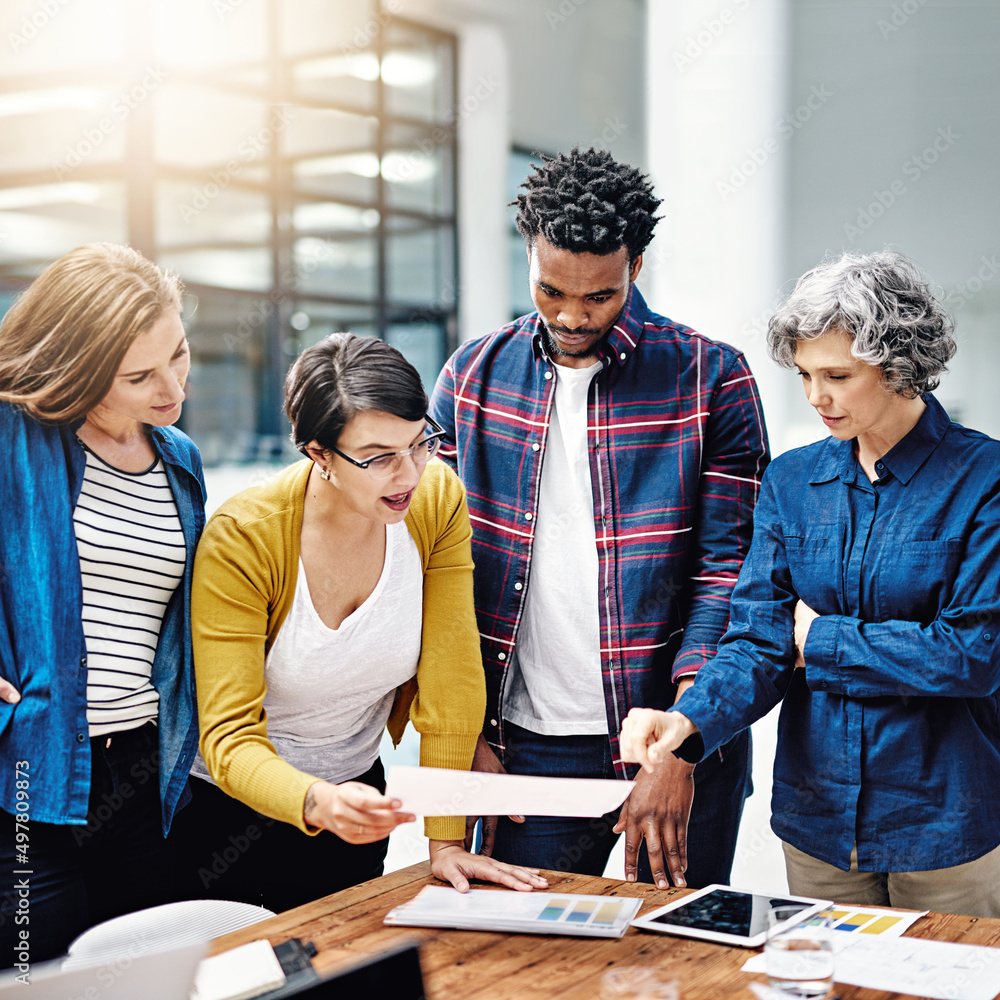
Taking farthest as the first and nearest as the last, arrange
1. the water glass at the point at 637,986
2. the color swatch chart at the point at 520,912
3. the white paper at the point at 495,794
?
the color swatch chart at the point at 520,912
the white paper at the point at 495,794
the water glass at the point at 637,986

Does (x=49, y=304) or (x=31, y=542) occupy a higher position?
(x=49, y=304)

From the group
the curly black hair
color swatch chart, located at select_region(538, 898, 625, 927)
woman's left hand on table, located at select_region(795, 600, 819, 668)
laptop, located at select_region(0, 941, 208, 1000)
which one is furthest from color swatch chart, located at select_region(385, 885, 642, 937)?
the curly black hair

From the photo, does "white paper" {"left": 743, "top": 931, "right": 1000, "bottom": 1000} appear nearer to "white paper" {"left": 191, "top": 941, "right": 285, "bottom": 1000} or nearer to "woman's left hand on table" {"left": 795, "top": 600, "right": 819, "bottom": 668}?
"woman's left hand on table" {"left": 795, "top": 600, "right": 819, "bottom": 668}

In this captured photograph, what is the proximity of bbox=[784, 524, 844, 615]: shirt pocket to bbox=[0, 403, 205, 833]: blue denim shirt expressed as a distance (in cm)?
116

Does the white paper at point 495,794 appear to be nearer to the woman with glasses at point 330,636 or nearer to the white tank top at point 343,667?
the woman with glasses at point 330,636

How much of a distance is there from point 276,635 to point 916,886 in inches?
42.8

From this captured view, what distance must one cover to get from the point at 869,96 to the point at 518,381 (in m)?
4.78

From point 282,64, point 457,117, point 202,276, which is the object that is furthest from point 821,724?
point 457,117

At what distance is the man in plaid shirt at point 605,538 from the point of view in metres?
1.95

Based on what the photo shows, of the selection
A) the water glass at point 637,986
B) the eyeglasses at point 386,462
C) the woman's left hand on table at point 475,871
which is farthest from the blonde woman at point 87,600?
the water glass at point 637,986

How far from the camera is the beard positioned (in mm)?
1919

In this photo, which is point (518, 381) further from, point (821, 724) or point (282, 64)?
point (282, 64)

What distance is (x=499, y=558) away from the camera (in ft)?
6.64

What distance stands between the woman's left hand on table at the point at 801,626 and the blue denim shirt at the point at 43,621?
1131 mm
